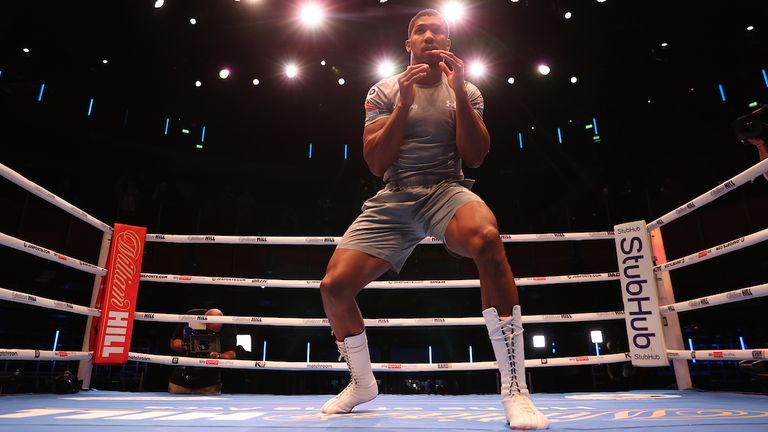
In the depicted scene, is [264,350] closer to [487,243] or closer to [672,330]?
[672,330]

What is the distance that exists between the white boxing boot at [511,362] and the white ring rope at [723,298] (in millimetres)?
1162

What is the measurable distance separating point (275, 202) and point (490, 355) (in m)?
7.31

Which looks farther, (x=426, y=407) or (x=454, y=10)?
(x=454, y=10)

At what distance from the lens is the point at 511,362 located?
1409mm

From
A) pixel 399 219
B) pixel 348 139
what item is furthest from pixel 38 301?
pixel 348 139

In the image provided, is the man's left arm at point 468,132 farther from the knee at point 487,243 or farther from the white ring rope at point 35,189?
the white ring rope at point 35,189

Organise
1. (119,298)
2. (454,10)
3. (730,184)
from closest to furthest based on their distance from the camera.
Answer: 1. (730,184)
2. (119,298)
3. (454,10)

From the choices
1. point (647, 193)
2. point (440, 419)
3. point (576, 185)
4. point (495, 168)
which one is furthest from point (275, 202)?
point (440, 419)

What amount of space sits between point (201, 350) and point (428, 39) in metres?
2.84

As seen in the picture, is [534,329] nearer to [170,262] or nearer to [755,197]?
[755,197]

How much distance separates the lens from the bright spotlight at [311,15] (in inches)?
273

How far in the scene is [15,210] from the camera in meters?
8.00

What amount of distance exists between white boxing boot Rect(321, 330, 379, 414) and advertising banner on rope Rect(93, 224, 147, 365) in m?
1.76

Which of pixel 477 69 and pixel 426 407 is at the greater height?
pixel 477 69
